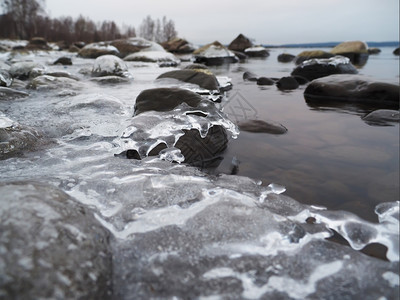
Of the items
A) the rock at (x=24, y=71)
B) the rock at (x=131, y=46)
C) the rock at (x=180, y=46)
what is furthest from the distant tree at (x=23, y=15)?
the rock at (x=24, y=71)

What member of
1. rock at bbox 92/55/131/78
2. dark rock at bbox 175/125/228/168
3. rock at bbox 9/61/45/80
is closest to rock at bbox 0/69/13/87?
rock at bbox 9/61/45/80

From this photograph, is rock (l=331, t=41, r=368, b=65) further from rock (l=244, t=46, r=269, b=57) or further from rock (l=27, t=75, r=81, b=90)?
rock (l=27, t=75, r=81, b=90)

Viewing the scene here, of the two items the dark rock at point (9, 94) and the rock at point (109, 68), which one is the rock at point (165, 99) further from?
the rock at point (109, 68)

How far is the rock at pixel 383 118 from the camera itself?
2887mm

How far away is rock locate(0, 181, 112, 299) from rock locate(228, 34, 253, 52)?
30548 millimetres

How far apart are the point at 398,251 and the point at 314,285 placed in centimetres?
47

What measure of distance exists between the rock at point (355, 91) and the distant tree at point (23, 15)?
44675mm

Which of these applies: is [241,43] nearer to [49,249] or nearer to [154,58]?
[154,58]

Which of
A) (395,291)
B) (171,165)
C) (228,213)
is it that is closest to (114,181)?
(171,165)

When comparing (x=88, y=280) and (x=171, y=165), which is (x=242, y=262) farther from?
(x=171, y=165)

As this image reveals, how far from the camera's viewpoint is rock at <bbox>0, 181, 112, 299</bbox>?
28.1 inches

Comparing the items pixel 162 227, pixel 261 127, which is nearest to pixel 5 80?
pixel 261 127

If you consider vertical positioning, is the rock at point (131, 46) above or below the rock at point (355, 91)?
above

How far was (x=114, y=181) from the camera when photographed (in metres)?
1.51
